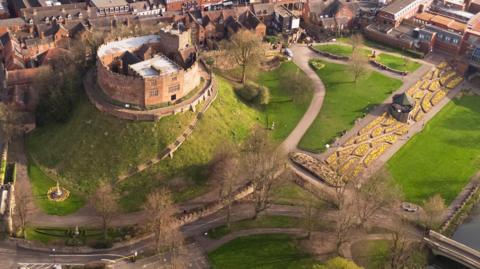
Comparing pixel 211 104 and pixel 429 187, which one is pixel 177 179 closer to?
pixel 211 104

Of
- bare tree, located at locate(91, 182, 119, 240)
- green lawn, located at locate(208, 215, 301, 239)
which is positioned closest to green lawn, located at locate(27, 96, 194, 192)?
bare tree, located at locate(91, 182, 119, 240)

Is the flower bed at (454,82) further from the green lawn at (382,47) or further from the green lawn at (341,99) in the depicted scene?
the green lawn at (341,99)

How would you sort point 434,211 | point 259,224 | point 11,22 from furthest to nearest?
1. point 11,22
2. point 259,224
3. point 434,211

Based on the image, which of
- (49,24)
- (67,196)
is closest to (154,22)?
(49,24)

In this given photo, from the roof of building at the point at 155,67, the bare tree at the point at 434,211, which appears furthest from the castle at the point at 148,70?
the bare tree at the point at 434,211

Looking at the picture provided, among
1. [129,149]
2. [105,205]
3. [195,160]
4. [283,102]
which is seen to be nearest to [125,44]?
[129,149]

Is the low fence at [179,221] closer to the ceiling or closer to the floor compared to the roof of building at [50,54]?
closer to the floor

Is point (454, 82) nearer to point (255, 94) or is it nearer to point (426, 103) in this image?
point (426, 103)
